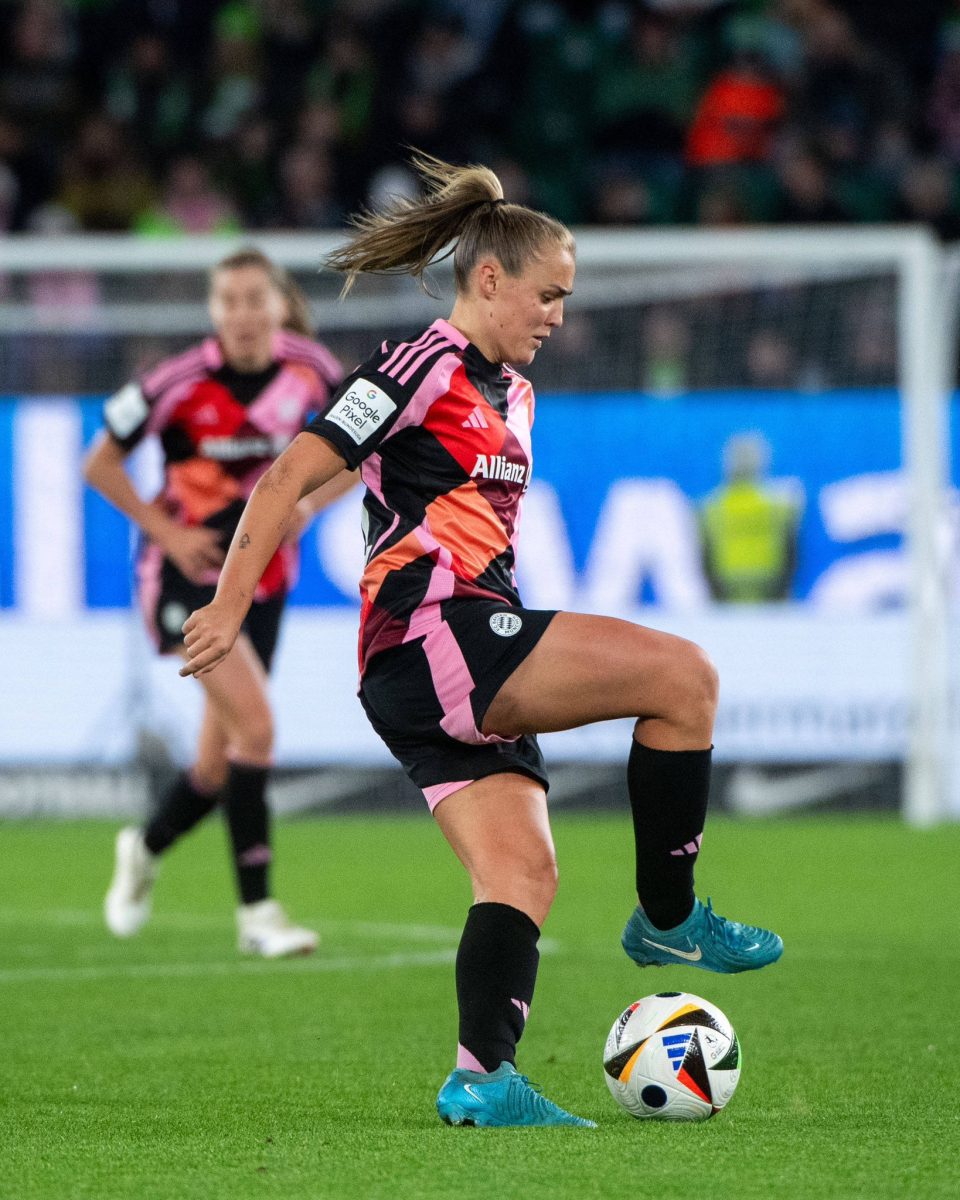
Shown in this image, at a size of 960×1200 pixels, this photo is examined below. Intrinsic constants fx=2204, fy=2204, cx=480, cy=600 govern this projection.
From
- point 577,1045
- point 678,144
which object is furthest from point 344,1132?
point 678,144

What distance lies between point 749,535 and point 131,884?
5094mm

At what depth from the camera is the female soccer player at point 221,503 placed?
7.16m

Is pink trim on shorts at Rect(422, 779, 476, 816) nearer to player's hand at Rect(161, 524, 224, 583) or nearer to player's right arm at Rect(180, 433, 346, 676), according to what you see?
player's right arm at Rect(180, 433, 346, 676)

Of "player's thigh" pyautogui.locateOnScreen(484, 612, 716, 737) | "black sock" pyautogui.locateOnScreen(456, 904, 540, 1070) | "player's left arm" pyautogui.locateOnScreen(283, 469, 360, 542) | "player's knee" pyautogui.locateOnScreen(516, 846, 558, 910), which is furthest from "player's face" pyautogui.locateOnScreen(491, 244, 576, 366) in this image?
"player's left arm" pyautogui.locateOnScreen(283, 469, 360, 542)

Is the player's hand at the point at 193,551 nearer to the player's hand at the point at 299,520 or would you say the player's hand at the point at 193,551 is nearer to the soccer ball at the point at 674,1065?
the player's hand at the point at 299,520

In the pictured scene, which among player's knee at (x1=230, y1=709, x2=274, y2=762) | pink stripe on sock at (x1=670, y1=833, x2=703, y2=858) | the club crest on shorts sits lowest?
player's knee at (x1=230, y1=709, x2=274, y2=762)

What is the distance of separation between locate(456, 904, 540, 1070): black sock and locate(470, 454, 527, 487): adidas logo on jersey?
2.73 ft

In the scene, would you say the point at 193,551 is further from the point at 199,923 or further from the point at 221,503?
the point at 199,923

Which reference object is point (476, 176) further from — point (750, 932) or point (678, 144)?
point (678, 144)

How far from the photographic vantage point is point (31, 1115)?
4.28 m

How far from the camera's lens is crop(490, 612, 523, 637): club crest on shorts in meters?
4.14

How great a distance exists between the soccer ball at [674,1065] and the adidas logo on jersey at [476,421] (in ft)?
3.93

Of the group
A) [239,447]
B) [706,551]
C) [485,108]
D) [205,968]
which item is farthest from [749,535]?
[205,968]

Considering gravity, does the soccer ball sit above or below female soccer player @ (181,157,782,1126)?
below
